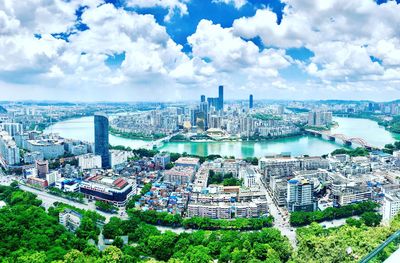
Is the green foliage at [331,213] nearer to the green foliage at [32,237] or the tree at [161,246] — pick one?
the tree at [161,246]

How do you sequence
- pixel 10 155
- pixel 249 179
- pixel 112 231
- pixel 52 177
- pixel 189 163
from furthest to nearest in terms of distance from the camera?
pixel 10 155, pixel 189 163, pixel 52 177, pixel 249 179, pixel 112 231

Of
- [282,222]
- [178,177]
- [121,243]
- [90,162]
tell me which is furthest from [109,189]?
[282,222]

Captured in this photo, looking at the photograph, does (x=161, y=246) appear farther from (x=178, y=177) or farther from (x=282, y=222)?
(x=178, y=177)

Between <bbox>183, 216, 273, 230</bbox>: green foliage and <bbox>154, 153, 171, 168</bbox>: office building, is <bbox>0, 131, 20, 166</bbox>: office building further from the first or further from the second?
<bbox>183, 216, 273, 230</bbox>: green foliage

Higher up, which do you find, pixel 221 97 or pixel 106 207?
pixel 221 97

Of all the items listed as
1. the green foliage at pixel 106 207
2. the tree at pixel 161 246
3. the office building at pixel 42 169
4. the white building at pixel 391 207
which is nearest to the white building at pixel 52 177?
the office building at pixel 42 169

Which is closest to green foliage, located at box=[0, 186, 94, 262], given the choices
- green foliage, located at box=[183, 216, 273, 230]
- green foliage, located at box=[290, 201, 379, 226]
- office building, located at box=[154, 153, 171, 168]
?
green foliage, located at box=[183, 216, 273, 230]

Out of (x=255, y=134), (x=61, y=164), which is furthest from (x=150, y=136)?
(x=61, y=164)

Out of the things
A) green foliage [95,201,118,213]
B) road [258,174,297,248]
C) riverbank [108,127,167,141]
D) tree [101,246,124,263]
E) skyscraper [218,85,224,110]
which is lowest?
road [258,174,297,248]
